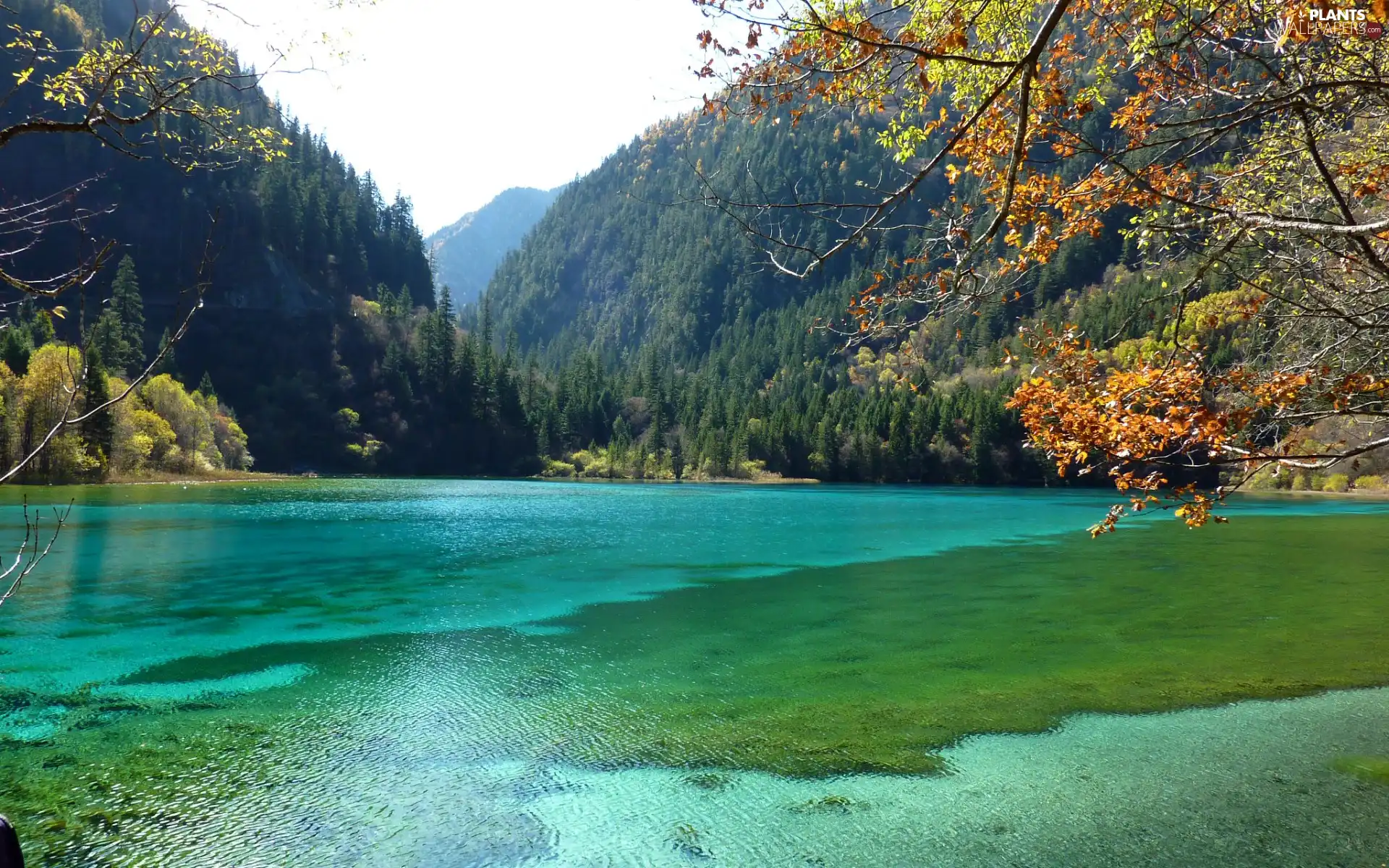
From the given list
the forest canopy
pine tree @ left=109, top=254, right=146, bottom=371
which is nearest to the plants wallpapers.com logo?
the forest canopy

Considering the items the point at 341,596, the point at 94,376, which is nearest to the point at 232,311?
the point at 94,376

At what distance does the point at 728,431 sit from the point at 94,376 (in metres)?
85.5

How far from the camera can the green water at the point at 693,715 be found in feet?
25.4

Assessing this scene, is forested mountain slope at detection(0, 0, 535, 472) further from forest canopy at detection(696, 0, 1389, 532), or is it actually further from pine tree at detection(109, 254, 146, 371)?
forest canopy at detection(696, 0, 1389, 532)

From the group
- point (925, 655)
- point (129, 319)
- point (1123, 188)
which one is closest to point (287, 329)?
point (129, 319)

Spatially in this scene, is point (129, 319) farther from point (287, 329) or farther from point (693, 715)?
point (693, 715)

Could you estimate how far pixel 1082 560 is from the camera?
29.2m

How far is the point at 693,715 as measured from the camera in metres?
11.4

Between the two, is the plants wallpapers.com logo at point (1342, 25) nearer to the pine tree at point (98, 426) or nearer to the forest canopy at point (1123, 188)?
the forest canopy at point (1123, 188)

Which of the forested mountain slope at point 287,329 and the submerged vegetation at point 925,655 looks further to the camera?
the forested mountain slope at point 287,329

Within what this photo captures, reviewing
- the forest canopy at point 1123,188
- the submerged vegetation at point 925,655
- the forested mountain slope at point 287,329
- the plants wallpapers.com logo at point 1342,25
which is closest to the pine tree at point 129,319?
the forested mountain slope at point 287,329

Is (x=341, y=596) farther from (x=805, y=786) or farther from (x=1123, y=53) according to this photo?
(x=1123, y=53)

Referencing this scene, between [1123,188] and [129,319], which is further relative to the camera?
[129,319]

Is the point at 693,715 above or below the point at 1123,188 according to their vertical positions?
below
